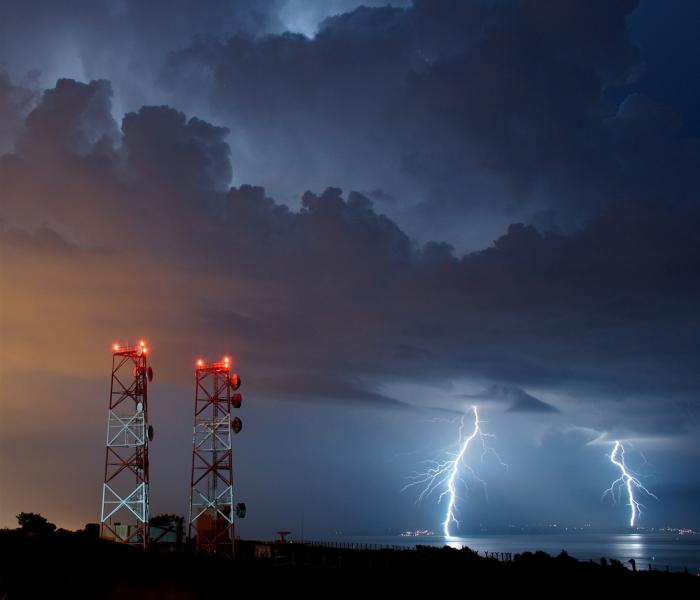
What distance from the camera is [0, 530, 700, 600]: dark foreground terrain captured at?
36594mm

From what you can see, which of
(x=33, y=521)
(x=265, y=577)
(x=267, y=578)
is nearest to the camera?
(x=267, y=578)

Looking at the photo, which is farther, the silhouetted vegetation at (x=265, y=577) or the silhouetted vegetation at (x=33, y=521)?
the silhouetted vegetation at (x=33, y=521)

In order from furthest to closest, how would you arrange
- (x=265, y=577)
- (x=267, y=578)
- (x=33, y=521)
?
(x=33, y=521) → (x=265, y=577) → (x=267, y=578)

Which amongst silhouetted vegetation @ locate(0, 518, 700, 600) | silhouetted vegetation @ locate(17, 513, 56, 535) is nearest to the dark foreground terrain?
silhouetted vegetation @ locate(0, 518, 700, 600)

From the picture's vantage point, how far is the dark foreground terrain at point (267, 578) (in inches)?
1441

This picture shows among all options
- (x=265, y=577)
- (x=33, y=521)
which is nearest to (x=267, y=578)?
(x=265, y=577)

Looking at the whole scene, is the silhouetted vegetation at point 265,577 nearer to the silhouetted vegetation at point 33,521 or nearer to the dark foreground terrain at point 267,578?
the dark foreground terrain at point 267,578

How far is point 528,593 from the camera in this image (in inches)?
1526

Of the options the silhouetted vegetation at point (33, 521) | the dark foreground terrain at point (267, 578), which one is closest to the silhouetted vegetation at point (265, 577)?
the dark foreground terrain at point (267, 578)

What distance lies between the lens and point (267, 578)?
140 feet

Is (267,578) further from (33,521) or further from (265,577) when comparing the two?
(33,521)

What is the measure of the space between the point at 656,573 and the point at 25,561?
3610 centimetres

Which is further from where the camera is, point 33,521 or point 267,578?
point 33,521

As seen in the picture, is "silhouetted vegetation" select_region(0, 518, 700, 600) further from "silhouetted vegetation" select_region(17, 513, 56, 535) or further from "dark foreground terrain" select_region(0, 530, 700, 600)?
"silhouetted vegetation" select_region(17, 513, 56, 535)
